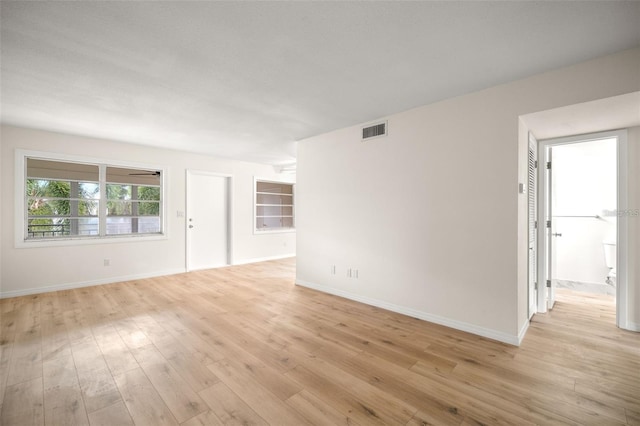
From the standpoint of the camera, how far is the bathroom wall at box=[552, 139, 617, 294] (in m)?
4.43

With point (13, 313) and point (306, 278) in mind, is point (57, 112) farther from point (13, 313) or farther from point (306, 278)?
point (306, 278)

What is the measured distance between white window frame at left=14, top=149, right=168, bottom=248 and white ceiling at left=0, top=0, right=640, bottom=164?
1.06m

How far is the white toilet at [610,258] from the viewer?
399 cm

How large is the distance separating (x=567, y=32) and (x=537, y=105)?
713 millimetres

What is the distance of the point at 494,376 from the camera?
2.10 m

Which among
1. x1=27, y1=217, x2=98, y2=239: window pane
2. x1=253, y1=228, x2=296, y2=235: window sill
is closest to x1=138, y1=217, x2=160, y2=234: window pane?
x1=27, y1=217, x2=98, y2=239: window pane

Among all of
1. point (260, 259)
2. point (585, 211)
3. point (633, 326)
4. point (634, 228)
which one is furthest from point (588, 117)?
point (260, 259)

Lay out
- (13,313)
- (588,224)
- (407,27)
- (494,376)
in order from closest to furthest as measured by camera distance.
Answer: (407,27), (494,376), (13,313), (588,224)

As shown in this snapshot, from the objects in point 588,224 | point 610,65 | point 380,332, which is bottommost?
point 380,332

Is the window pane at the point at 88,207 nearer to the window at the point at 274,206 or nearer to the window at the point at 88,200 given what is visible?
the window at the point at 88,200

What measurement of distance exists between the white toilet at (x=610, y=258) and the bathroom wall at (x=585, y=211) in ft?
1.01

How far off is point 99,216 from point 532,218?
21.9 feet

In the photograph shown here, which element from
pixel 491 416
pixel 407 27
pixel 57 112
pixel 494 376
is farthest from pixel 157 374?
pixel 57 112

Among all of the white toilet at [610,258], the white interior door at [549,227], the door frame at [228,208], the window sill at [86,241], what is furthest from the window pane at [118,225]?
the white toilet at [610,258]
